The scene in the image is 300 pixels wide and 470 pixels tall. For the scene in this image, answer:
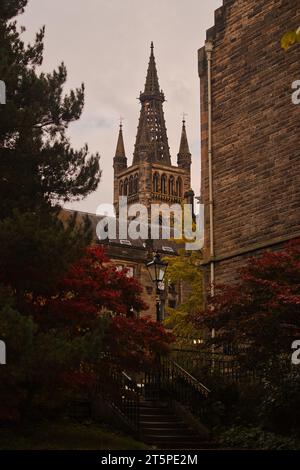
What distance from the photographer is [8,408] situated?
14.6 metres

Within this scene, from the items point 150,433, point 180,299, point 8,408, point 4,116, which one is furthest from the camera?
point 180,299

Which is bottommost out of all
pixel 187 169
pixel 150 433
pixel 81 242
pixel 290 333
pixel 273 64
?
pixel 150 433

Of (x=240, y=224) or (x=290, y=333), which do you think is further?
(x=240, y=224)

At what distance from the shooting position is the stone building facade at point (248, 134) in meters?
23.9

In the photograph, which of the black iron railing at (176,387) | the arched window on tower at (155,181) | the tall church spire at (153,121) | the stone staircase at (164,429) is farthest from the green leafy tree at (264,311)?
the tall church spire at (153,121)

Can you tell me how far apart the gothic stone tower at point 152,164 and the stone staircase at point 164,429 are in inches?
3727

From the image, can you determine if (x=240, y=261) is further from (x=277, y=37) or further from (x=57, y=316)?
(x=57, y=316)

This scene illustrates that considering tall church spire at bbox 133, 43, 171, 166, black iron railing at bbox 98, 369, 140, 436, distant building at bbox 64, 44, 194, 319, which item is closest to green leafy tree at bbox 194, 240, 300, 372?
black iron railing at bbox 98, 369, 140, 436

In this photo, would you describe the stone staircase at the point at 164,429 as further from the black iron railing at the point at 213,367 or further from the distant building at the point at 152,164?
the distant building at the point at 152,164

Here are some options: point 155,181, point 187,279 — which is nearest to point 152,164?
point 155,181

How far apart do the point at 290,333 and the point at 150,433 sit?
3782mm

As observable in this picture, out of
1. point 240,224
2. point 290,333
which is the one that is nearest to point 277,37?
point 240,224

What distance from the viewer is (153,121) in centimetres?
12119

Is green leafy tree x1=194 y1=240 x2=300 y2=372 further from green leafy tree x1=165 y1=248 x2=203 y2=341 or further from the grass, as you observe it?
green leafy tree x1=165 y1=248 x2=203 y2=341
